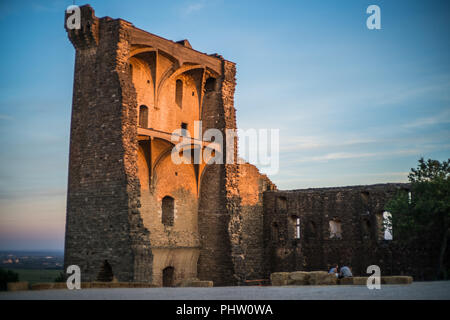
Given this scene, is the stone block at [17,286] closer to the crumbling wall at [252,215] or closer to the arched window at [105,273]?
the arched window at [105,273]

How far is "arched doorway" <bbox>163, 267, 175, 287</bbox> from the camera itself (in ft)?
77.9

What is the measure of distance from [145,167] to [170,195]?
210 cm

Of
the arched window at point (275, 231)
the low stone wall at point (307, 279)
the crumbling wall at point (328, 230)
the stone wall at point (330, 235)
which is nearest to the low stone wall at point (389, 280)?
the low stone wall at point (307, 279)

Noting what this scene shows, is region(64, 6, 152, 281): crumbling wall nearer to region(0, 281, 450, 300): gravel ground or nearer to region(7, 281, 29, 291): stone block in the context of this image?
region(7, 281, 29, 291): stone block

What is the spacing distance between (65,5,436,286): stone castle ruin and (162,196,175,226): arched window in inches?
1.9

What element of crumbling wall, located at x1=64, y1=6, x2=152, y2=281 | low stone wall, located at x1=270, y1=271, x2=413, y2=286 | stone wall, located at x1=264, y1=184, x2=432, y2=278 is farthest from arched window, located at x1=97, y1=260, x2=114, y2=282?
stone wall, located at x1=264, y1=184, x2=432, y2=278

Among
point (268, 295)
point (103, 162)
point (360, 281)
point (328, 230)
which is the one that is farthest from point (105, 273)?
point (328, 230)

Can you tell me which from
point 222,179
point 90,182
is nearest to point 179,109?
point 222,179

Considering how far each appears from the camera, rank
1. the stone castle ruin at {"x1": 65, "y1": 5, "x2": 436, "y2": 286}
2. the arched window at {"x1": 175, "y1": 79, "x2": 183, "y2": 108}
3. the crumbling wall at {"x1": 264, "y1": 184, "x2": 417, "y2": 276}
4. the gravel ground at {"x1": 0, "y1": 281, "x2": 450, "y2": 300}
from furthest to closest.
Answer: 1. the crumbling wall at {"x1": 264, "y1": 184, "x2": 417, "y2": 276}
2. the arched window at {"x1": 175, "y1": 79, "x2": 183, "y2": 108}
3. the stone castle ruin at {"x1": 65, "y1": 5, "x2": 436, "y2": 286}
4. the gravel ground at {"x1": 0, "y1": 281, "x2": 450, "y2": 300}

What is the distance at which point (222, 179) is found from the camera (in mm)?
25250

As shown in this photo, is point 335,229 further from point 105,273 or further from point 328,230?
point 105,273

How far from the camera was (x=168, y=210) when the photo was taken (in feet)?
79.8

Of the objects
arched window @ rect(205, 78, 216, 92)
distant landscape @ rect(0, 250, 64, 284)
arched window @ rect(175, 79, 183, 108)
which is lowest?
distant landscape @ rect(0, 250, 64, 284)

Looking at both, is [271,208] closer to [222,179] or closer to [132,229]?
[222,179]
